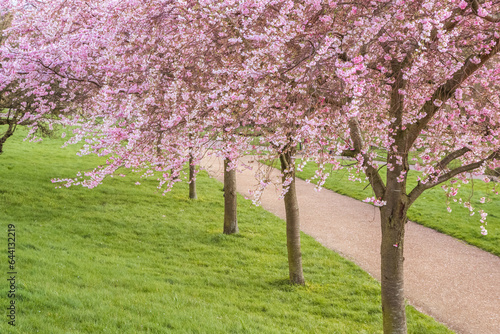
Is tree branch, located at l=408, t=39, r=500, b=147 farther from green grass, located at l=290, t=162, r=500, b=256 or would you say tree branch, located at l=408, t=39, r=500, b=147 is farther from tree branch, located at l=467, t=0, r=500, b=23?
green grass, located at l=290, t=162, r=500, b=256

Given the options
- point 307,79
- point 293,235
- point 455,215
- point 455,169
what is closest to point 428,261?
point 293,235

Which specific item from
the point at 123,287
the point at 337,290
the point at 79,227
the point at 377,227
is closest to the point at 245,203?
the point at 377,227

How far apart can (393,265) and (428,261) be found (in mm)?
5926

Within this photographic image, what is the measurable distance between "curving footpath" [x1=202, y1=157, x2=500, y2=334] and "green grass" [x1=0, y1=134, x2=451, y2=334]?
0.75 metres

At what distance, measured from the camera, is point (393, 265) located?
6.81 m

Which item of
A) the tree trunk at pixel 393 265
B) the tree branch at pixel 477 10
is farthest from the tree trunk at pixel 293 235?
the tree branch at pixel 477 10

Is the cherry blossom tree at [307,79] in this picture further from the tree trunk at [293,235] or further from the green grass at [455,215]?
the green grass at [455,215]

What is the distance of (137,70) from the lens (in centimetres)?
830

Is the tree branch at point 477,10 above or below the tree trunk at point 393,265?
above

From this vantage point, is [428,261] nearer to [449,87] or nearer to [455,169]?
[455,169]

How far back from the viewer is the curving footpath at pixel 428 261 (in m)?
9.18

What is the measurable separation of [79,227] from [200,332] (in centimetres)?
777

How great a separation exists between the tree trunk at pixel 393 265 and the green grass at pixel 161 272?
4.57 feet

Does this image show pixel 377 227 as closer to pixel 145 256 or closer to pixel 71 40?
pixel 145 256
